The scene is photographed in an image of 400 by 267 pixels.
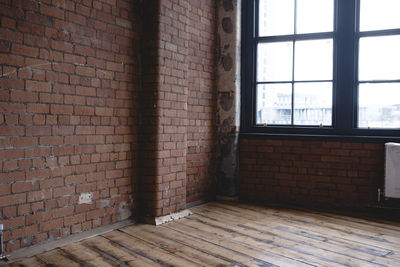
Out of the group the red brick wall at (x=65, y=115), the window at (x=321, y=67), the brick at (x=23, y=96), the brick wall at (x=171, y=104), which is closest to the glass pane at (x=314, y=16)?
the window at (x=321, y=67)

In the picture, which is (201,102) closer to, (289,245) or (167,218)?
(167,218)

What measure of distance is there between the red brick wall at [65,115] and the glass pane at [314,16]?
6.79ft

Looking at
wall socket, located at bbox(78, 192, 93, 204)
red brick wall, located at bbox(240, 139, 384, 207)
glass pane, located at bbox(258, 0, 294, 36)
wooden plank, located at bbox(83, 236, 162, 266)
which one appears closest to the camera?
wooden plank, located at bbox(83, 236, 162, 266)

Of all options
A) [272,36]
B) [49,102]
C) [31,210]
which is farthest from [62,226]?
[272,36]

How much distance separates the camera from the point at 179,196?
3871 mm

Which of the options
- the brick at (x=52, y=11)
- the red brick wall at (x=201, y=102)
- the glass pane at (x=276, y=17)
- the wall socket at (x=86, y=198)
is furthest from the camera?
the glass pane at (x=276, y=17)

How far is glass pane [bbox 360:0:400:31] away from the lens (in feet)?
13.3

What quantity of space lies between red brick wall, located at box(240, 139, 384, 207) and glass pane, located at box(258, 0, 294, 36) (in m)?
1.36

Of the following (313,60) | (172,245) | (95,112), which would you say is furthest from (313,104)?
(95,112)

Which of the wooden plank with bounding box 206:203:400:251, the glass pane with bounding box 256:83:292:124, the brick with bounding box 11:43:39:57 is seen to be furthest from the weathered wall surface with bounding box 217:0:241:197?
the brick with bounding box 11:43:39:57

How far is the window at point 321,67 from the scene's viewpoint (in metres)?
4.09

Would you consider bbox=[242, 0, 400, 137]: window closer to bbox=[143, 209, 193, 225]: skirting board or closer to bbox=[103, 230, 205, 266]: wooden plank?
bbox=[143, 209, 193, 225]: skirting board

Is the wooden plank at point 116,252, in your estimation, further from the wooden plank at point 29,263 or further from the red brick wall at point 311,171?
the red brick wall at point 311,171

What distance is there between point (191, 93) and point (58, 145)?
1789 millimetres
